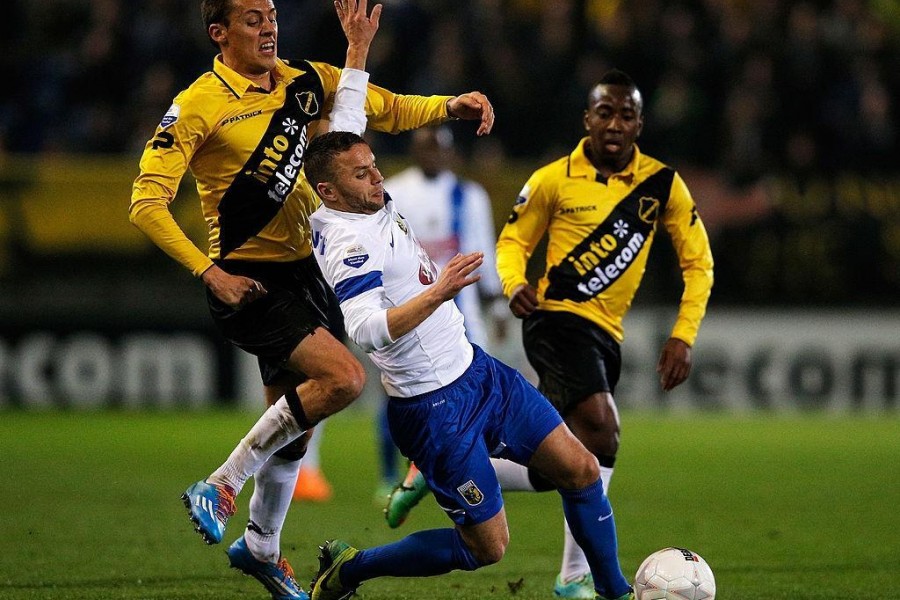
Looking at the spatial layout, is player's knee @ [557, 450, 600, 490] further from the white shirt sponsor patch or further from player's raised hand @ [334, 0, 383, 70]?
player's raised hand @ [334, 0, 383, 70]

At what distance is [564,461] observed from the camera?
5.34 m

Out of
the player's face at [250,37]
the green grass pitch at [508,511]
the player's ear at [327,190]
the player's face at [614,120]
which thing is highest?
the player's face at [250,37]

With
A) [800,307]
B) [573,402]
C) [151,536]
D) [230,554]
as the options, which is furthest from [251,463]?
[800,307]

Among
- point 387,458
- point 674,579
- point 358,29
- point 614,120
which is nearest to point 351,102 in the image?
point 358,29

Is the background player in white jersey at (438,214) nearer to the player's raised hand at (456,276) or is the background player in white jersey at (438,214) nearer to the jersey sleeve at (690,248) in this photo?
the jersey sleeve at (690,248)

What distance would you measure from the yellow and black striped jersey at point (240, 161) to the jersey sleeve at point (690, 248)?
1270 millimetres

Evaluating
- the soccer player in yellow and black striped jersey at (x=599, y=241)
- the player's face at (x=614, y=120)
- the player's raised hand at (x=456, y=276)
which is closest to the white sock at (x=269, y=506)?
the soccer player in yellow and black striped jersey at (x=599, y=241)

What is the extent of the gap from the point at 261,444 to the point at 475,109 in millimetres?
1652

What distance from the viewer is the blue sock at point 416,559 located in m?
5.30

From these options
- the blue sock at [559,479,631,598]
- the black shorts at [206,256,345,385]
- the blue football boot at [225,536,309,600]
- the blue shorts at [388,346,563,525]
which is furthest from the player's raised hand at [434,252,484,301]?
the blue football boot at [225,536,309,600]

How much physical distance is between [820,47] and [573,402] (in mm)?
10453

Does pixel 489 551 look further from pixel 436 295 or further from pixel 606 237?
pixel 606 237

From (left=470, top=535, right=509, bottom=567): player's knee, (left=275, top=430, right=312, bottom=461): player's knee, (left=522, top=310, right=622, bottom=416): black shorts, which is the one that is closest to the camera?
(left=470, top=535, right=509, bottom=567): player's knee

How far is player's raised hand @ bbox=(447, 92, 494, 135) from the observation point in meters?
5.84
